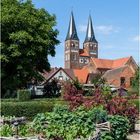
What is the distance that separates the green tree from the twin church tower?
99654mm

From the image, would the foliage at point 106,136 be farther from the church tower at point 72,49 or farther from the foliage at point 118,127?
the church tower at point 72,49

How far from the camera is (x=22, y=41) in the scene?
39.7 m

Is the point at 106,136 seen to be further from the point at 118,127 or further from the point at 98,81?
the point at 98,81

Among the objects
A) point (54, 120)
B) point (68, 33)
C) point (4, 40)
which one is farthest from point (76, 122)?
point (68, 33)

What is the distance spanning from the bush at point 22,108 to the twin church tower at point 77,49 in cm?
11825

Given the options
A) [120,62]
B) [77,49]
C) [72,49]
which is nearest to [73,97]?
[120,62]

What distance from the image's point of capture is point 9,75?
141 ft

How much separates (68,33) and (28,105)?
130643mm

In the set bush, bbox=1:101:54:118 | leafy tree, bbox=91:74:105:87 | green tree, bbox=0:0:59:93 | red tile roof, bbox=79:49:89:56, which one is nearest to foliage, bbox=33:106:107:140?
leafy tree, bbox=91:74:105:87

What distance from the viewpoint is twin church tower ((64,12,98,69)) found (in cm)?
14850

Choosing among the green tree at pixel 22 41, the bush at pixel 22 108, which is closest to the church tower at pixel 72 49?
the green tree at pixel 22 41

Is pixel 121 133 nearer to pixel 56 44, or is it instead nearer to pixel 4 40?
pixel 4 40

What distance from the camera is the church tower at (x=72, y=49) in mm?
148350

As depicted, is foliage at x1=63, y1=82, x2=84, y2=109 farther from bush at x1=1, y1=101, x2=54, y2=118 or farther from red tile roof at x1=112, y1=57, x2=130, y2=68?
red tile roof at x1=112, y1=57, x2=130, y2=68
